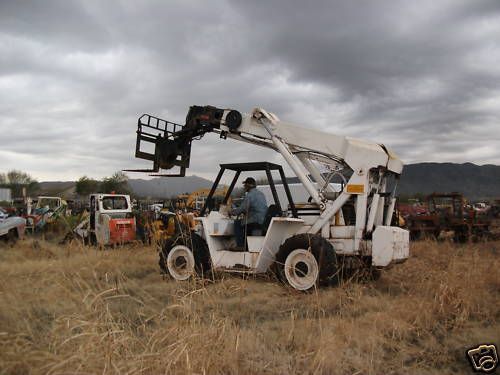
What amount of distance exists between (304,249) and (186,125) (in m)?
3.92

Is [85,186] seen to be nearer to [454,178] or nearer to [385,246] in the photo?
[385,246]

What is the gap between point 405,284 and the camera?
8.03 metres

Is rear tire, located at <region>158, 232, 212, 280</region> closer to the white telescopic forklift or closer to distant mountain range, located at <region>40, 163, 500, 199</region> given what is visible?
the white telescopic forklift

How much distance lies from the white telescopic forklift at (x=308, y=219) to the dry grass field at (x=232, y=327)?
56cm

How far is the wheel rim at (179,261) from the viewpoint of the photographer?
8.52 m

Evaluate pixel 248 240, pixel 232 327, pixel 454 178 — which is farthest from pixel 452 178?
pixel 232 327

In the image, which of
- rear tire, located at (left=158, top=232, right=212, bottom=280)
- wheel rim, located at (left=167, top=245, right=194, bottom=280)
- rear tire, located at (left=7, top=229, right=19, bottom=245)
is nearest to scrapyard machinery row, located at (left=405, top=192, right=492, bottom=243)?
rear tire, located at (left=158, top=232, right=212, bottom=280)

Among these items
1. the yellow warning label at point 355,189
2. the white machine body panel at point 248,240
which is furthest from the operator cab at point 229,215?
the yellow warning label at point 355,189

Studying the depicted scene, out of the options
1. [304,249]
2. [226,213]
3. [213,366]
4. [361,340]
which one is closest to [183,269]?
[226,213]

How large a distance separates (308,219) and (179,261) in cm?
250

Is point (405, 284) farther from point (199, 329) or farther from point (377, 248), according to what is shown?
point (199, 329)

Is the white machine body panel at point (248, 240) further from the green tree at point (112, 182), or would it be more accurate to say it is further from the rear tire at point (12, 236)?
the green tree at point (112, 182)

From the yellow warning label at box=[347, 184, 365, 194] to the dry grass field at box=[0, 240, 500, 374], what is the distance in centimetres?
159

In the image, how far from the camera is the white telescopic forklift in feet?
24.5
